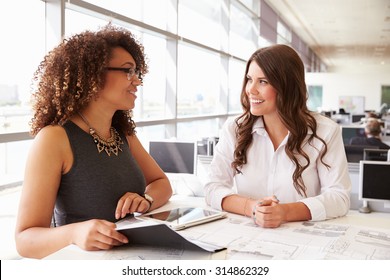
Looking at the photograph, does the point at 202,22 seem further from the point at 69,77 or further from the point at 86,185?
the point at 86,185

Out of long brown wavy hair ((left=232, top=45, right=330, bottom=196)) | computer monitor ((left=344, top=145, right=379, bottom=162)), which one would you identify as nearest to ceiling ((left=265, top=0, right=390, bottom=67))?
computer monitor ((left=344, top=145, right=379, bottom=162))

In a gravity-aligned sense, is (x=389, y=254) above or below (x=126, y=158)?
below

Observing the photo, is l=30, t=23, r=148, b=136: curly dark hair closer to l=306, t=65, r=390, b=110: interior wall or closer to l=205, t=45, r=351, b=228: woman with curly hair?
l=205, t=45, r=351, b=228: woman with curly hair

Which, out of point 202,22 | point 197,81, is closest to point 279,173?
point 197,81

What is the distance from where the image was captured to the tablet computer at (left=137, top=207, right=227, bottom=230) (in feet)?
4.30

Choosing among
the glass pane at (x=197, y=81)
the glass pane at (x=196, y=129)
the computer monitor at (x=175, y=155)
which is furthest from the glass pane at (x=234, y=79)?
the computer monitor at (x=175, y=155)

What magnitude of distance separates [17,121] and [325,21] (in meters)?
10.2

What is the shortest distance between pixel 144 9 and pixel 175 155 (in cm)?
236

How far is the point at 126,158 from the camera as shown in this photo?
1533 millimetres

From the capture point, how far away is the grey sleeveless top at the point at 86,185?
53.8 inches

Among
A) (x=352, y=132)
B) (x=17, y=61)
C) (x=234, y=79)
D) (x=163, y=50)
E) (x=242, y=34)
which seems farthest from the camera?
(x=242, y=34)

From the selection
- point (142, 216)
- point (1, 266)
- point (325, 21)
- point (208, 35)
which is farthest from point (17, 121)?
point (325, 21)

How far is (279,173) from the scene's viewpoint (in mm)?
1619

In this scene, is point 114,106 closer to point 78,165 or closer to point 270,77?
point 78,165
